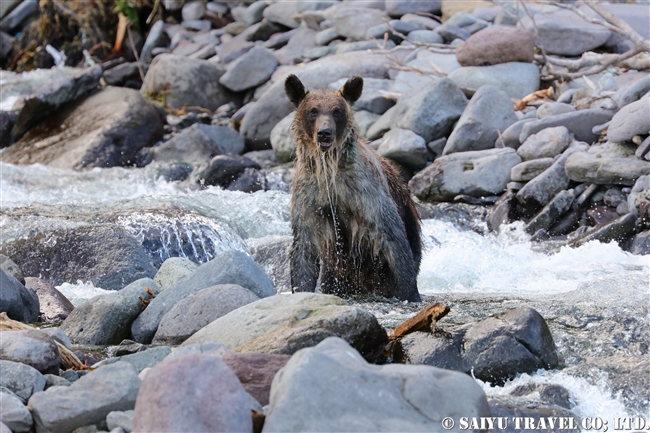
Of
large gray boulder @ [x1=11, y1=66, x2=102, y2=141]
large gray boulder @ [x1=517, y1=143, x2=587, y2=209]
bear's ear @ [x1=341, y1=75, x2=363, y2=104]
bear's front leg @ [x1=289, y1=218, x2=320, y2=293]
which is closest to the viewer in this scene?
bear's front leg @ [x1=289, y1=218, x2=320, y2=293]

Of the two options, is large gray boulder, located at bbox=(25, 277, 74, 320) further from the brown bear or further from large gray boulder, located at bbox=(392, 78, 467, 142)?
large gray boulder, located at bbox=(392, 78, 467, 142)

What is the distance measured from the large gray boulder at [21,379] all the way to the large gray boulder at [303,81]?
37.5 ft

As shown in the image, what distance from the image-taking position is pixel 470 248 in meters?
9.84

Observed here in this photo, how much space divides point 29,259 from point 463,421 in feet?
18.4

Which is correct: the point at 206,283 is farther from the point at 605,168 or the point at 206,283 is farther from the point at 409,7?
the point at 409,7

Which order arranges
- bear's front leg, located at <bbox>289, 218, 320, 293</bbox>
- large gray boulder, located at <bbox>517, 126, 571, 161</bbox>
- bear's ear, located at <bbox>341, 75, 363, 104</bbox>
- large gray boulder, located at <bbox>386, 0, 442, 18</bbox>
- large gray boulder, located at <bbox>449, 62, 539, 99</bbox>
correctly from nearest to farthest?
bear's front leg, located at <bbox>289, 218, 320, 293</bbox>, bear's ear, located at <bbox>341, 75, 363, 104</bbox>, large gray boulder, located at <bbox>517, 126, 571, 161</bbox>, large gray boulder, located at <bbox>449, 62, 539, 99</bbox>, large gray boulder, located at <bbox>386, 0, 442, 18</bbox>

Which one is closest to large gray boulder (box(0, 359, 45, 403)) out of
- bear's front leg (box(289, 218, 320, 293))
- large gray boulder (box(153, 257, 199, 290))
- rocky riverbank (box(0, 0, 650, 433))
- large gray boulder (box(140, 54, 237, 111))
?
rocky riverbank (box(0, 0, 650, 433))

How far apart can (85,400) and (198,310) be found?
176 centimetres

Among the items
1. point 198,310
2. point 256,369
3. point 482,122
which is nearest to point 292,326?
point 256,369

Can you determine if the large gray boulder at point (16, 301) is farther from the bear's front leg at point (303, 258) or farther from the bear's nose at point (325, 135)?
the bear's nose at point (325, 135)

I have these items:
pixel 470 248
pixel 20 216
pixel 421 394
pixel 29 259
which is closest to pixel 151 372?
pixel 421 394

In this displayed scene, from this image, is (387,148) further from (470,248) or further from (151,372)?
(151,372)

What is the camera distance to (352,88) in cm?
694

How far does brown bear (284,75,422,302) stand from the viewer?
6.64 meters
